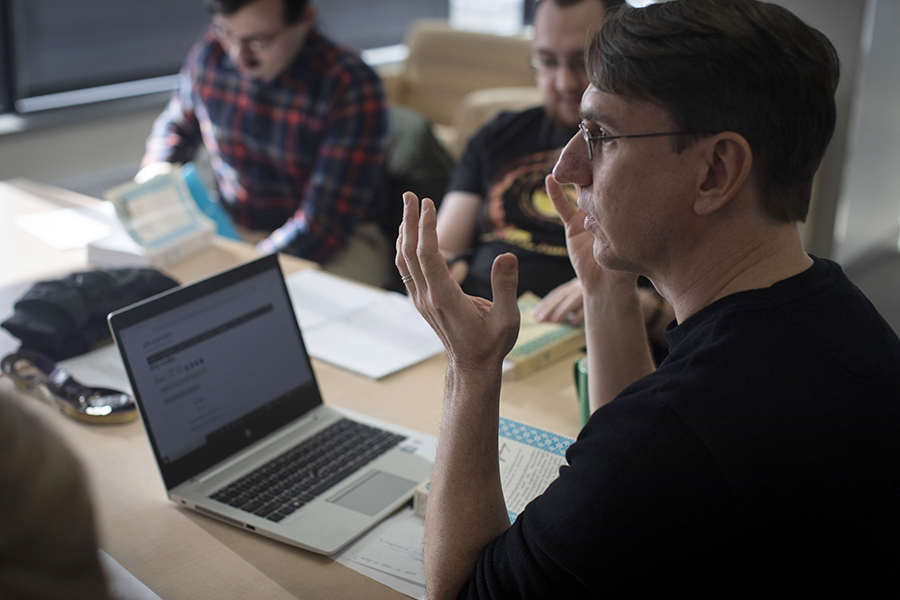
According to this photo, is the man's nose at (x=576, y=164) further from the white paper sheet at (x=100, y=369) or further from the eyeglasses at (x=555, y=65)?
the eyeglasses at (x=555, y=65)

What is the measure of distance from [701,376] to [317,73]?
2.05 m

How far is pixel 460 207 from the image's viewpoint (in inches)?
90.0

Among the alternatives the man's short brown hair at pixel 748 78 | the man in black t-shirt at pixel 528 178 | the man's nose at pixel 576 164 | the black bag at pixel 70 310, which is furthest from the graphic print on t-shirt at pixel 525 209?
the man's short brown hair at pixel 748 78

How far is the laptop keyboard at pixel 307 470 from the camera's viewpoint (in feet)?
3.88

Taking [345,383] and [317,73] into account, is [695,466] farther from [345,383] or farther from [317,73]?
[317,73]

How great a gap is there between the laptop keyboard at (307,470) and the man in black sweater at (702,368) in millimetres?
272

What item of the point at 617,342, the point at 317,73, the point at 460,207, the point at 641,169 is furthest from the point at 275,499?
the point at 317,73

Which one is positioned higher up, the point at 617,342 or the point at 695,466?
the point at 695,466

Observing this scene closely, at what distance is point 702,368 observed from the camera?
0.84 metres

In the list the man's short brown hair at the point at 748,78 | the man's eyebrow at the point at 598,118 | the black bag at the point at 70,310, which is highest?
the man's short brown hair at the point at 748,78

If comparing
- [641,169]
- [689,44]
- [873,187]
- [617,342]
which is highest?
[689,44]

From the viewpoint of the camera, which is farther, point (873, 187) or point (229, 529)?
point (873, 187)

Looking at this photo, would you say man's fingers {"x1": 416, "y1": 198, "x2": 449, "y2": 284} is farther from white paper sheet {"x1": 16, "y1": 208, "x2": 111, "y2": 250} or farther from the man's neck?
white paper sheet {"x1": 16, "y1": 208, "x2": 111, "y2": 250}

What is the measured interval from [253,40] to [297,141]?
33cm
